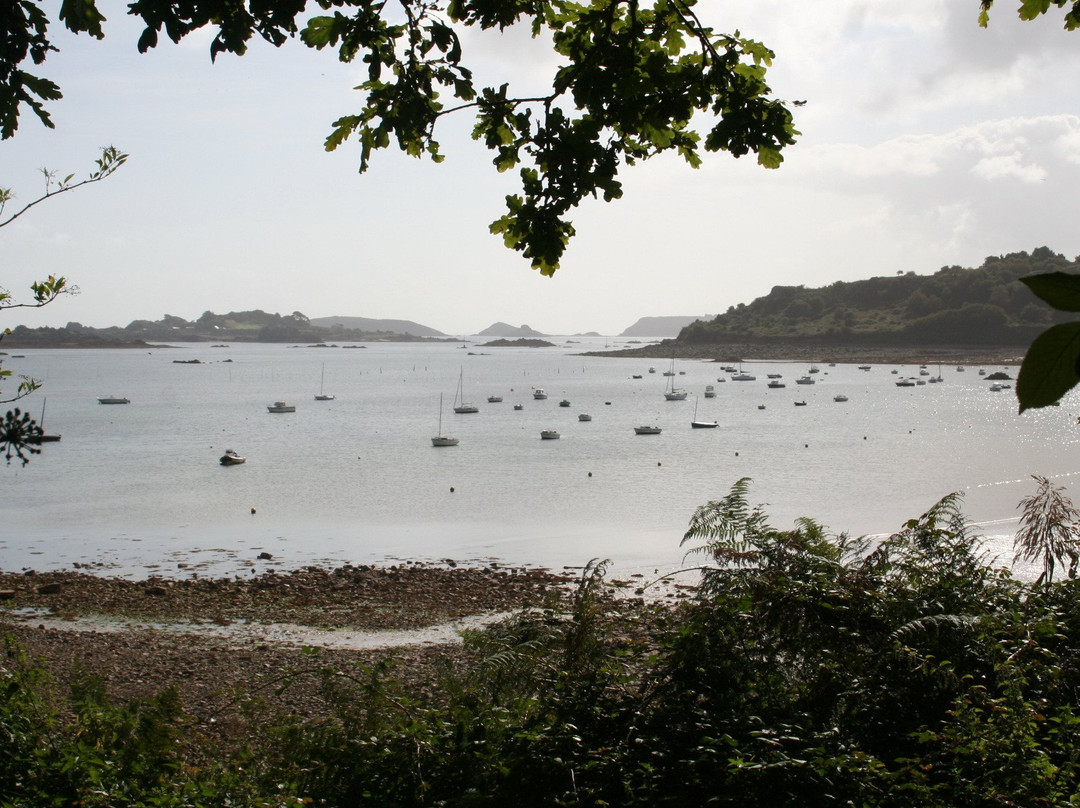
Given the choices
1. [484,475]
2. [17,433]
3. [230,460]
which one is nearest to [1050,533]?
[17,433]

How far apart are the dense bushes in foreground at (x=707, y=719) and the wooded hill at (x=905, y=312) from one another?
4799 inches

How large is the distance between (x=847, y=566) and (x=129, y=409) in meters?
86.9

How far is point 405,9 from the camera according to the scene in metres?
5.62

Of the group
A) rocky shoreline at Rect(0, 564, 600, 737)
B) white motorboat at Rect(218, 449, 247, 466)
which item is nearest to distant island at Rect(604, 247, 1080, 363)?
white motorboat at Rect(218, 449, 247, 466)

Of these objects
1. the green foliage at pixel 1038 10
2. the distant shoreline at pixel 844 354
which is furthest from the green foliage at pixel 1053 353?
the distant shoreline at pixel 844 354

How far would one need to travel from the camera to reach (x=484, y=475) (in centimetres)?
4397

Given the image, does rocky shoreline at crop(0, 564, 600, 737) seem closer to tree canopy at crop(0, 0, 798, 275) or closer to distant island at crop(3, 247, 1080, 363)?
tree canopy at crop(0, 0, 798, 275)

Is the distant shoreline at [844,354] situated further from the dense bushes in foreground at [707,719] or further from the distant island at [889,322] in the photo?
the dense bushes in foreground at [707,719]

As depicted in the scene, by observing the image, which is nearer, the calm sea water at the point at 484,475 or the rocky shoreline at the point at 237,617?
the rocky shoreline at the point at 237,617

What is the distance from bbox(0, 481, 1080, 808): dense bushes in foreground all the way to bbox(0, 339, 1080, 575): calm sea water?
1016cm

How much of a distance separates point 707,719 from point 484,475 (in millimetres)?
39797

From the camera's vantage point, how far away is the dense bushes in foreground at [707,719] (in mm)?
3855

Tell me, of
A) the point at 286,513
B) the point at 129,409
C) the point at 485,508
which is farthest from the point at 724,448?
the point at 129,409

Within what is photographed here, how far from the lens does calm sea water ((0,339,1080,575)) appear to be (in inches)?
1139
